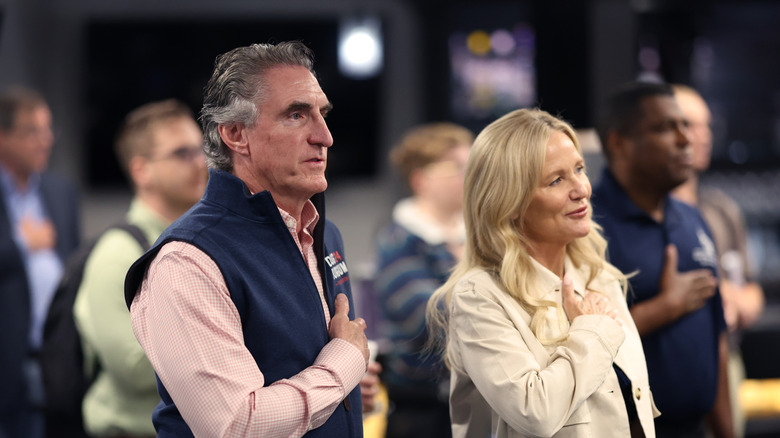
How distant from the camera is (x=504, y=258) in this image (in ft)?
6.14

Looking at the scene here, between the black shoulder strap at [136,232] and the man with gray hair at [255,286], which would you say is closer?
the man with gray hair at [255,286]

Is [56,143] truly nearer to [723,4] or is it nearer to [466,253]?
[723,4]

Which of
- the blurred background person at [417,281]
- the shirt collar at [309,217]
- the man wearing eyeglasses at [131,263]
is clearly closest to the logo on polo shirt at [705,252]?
the blurred background person at [417,281]

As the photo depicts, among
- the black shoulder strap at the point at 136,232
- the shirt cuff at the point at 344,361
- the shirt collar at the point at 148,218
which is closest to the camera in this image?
the shirt cuff at the point at 344,361

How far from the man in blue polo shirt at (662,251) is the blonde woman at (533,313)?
426 millimetres

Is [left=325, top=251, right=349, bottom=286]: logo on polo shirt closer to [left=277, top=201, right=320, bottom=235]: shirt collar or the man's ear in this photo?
[left=277, top=201, right=320, bottom=235]: shirt collar

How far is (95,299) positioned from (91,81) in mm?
4905

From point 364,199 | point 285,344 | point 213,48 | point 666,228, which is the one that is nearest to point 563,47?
point 364,199

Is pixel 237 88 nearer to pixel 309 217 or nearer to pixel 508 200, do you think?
pixel 309 217

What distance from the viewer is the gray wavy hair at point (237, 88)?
1729 millimetres

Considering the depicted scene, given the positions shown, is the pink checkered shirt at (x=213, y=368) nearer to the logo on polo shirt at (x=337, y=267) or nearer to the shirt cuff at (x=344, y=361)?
the shirt cuff at (x=344, y=361)

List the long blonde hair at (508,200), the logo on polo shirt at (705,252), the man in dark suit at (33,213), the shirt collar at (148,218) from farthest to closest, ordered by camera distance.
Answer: the man in dark suit at (33,213) → the shirt collar at (148,218) → the logo on polo shirt at (705,252) → the long blonde hair at (508,200)

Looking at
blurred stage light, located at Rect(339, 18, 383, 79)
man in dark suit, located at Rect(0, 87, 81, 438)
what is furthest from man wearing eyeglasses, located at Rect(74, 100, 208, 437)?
blurred stage light, located at Rect(339, 18, 383, 79)

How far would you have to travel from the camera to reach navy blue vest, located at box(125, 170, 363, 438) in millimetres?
1646
